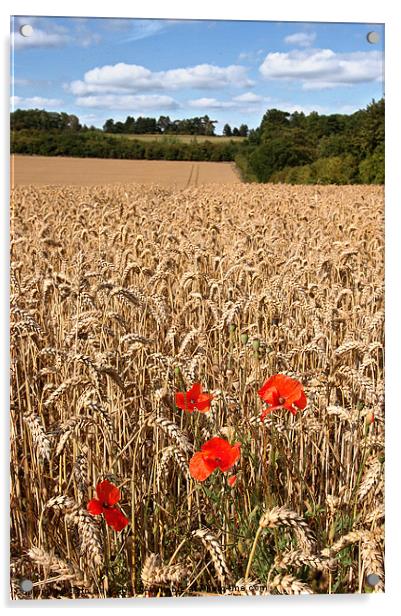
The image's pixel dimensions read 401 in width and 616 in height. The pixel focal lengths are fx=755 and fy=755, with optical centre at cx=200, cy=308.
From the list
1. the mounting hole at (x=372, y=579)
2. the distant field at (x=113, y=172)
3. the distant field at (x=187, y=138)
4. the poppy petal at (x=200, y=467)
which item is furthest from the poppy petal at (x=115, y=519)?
the distant field at (x=187, y=138)

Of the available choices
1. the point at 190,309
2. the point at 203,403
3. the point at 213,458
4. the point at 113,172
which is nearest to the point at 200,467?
the point at 213,458

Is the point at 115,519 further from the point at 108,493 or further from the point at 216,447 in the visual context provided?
the point at 216,447

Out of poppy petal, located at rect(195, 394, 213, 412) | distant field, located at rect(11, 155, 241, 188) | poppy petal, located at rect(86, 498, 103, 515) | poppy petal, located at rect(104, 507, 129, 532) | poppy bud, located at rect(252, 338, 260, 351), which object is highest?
distant field, located at rect(11, 155, 241, 188)

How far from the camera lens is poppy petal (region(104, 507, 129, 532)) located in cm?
221

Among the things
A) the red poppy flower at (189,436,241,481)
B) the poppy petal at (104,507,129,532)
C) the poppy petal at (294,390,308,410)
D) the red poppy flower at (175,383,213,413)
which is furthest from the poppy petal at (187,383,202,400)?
the poppy petal at (104,507,129,532)

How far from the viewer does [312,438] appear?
2377 mm

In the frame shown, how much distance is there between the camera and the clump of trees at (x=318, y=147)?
2.43 metres

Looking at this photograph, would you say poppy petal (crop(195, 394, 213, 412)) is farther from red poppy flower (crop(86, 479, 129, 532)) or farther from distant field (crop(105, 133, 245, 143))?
distant field (crop(105, 133, 245, 143))

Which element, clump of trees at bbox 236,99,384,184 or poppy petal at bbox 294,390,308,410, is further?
clump of trees at bbox 236,99,384,184

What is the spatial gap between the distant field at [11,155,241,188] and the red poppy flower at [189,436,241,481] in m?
0.86

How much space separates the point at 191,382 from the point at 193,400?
0.25ft

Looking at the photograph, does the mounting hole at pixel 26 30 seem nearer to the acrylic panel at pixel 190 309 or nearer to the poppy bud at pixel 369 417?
the acrylic panel at pixel 190 309

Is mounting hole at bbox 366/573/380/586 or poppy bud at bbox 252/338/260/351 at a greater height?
poppy bud at bbox 252/338/260/351

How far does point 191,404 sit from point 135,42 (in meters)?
1.14
